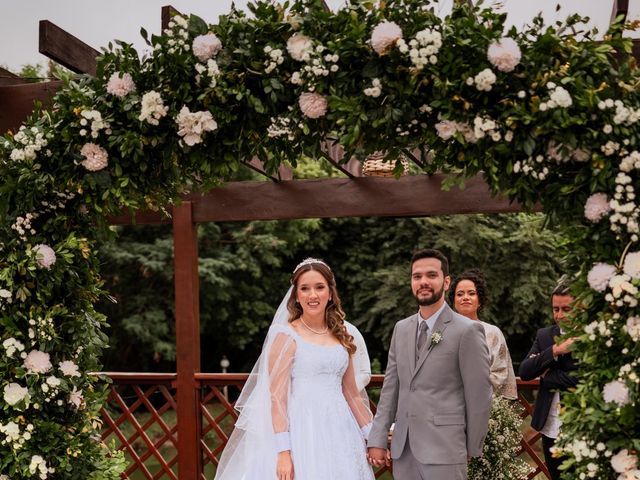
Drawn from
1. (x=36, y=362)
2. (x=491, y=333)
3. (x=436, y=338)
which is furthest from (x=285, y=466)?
(x=491, y=333)

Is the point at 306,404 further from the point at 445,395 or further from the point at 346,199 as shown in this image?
the point at 346,199

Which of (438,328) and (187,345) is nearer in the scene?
(438,328)

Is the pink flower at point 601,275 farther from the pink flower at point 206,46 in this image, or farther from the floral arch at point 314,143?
the pink flower at point 206,46

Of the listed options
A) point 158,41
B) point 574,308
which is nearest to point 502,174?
point 574,308

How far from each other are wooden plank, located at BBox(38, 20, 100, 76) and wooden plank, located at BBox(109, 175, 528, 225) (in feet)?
5.80

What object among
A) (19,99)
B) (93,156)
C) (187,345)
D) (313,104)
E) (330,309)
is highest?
(19,99)

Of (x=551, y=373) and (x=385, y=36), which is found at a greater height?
(x=385, y=36)

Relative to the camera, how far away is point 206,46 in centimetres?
317

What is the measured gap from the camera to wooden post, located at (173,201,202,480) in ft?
19.5

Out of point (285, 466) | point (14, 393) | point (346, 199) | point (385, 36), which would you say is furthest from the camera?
point (346, 199)

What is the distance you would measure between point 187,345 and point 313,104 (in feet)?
11.1

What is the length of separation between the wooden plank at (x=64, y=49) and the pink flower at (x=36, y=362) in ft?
4.67

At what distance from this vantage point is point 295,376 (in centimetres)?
394

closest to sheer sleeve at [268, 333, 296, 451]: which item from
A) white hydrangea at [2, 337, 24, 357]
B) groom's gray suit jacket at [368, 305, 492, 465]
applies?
groom's gray suit jacket at [368, 305, 492, 465]
